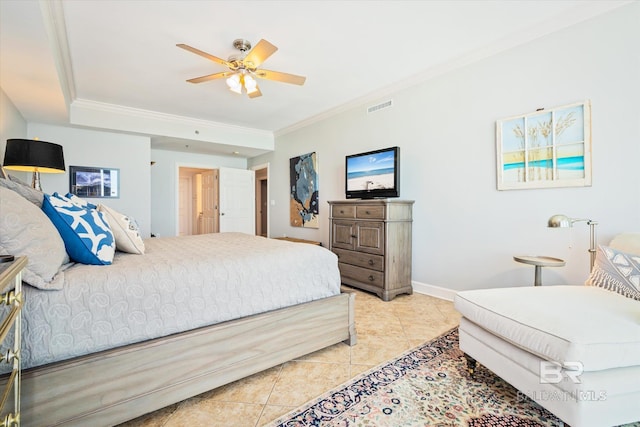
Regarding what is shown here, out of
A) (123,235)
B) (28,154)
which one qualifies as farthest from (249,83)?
(28,154)

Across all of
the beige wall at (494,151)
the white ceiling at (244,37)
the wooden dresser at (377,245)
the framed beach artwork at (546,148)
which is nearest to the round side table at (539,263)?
the beige wall at (494,151)

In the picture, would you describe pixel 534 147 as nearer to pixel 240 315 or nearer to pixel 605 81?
pixel 605 81

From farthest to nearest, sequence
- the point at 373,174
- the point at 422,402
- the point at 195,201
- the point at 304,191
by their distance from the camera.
Answer: 1. the point at 195,201
2. the point at 304,191
3. the point at 373,174
4. the point at 422,402

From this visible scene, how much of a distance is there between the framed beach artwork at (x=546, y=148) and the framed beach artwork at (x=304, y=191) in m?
2.85

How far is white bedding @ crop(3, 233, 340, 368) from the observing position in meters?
1.12

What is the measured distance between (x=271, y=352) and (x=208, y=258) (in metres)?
0.68

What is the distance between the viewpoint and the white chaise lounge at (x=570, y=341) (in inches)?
45.1

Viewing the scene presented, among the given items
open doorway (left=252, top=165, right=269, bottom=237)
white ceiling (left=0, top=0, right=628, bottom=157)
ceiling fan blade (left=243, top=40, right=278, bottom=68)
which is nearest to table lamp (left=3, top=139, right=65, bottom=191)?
white ceiling (left=0, top=0, right=628, bottom=157)

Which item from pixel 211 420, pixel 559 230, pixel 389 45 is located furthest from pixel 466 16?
pixel 211 420

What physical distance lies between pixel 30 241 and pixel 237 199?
17.6 feet

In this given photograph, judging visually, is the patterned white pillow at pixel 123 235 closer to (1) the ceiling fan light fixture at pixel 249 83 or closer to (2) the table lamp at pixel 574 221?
(1) the ceiling fan light fixture at pixel 249 83

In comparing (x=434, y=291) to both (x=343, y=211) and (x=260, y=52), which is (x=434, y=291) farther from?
(x=260, y=52)

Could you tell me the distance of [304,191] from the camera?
5.14m

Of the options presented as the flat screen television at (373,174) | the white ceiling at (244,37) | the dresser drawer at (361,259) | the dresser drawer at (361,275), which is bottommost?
the dresser drawer at (361,275)
